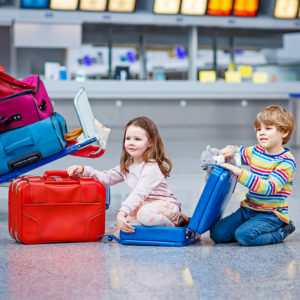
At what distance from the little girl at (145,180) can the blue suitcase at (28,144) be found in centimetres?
44

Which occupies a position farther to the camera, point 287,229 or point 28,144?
point 28,144

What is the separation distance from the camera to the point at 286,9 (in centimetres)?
1062

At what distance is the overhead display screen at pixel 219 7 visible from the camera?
10.1 m

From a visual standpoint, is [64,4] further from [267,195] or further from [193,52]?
[267,195]

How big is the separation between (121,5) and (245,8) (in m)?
2.29

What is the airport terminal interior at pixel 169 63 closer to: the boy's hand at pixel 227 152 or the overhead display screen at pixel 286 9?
the overhead display screen at pixel 286 9

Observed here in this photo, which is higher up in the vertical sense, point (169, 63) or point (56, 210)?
point (169, 63)

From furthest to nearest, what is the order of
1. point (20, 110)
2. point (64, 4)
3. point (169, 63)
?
point (169, 63) → point (64, 4) → point (20, 110)

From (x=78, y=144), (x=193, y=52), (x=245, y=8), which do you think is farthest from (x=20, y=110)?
(x=245, y=8)

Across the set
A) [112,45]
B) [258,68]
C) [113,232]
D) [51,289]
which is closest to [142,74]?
[112,45]

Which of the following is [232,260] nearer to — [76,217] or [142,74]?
[76,217]

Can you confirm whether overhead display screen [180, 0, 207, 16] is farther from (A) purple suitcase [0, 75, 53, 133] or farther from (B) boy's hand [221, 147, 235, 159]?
(B) boy's hand [221, 147, 235, 159]

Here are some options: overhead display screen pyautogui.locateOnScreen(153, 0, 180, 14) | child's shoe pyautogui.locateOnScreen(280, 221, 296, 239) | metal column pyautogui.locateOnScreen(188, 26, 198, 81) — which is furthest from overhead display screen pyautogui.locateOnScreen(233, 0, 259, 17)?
child's shoe pyautogui.locateOnScreen(280, 221, 296, 239)

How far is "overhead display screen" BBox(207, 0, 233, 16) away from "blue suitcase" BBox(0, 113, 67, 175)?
7.03m
